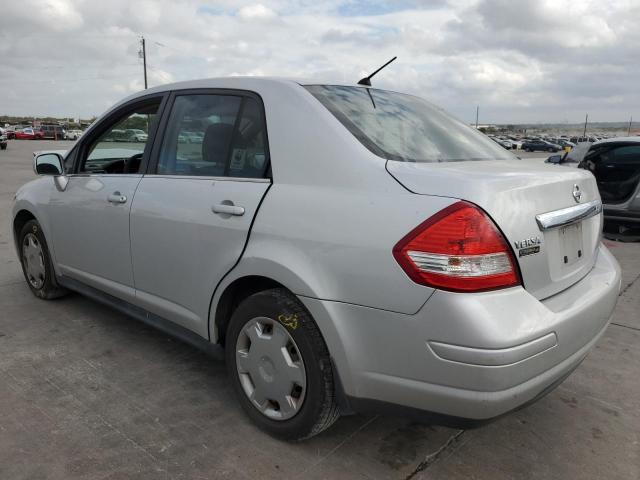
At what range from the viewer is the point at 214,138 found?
9.20ft

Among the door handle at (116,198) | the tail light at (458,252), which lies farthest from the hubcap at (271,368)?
the door handle at (116,198)

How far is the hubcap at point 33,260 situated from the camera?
427 centimetres

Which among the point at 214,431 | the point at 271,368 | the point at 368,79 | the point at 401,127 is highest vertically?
the point at 368,79

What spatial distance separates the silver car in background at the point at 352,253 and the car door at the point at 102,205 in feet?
0.09

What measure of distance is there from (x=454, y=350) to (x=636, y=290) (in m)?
4.10

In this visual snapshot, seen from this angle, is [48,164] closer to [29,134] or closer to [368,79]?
[368,79]

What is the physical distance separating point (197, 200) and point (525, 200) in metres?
1.54

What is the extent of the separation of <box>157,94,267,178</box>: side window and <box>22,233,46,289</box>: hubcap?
1867 millimetres

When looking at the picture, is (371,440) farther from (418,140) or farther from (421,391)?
(418,140)

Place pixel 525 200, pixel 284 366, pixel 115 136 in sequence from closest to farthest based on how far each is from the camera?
1. pixel 525 200
2. pixel 284 366
3. pixel 115 136

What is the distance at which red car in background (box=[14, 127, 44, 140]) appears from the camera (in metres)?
50.6

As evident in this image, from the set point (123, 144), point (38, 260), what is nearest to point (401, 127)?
point (123, 144)

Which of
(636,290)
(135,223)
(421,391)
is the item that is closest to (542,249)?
(421,391)

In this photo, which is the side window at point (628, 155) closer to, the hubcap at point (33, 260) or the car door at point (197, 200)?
the car door at point (197, 200)
